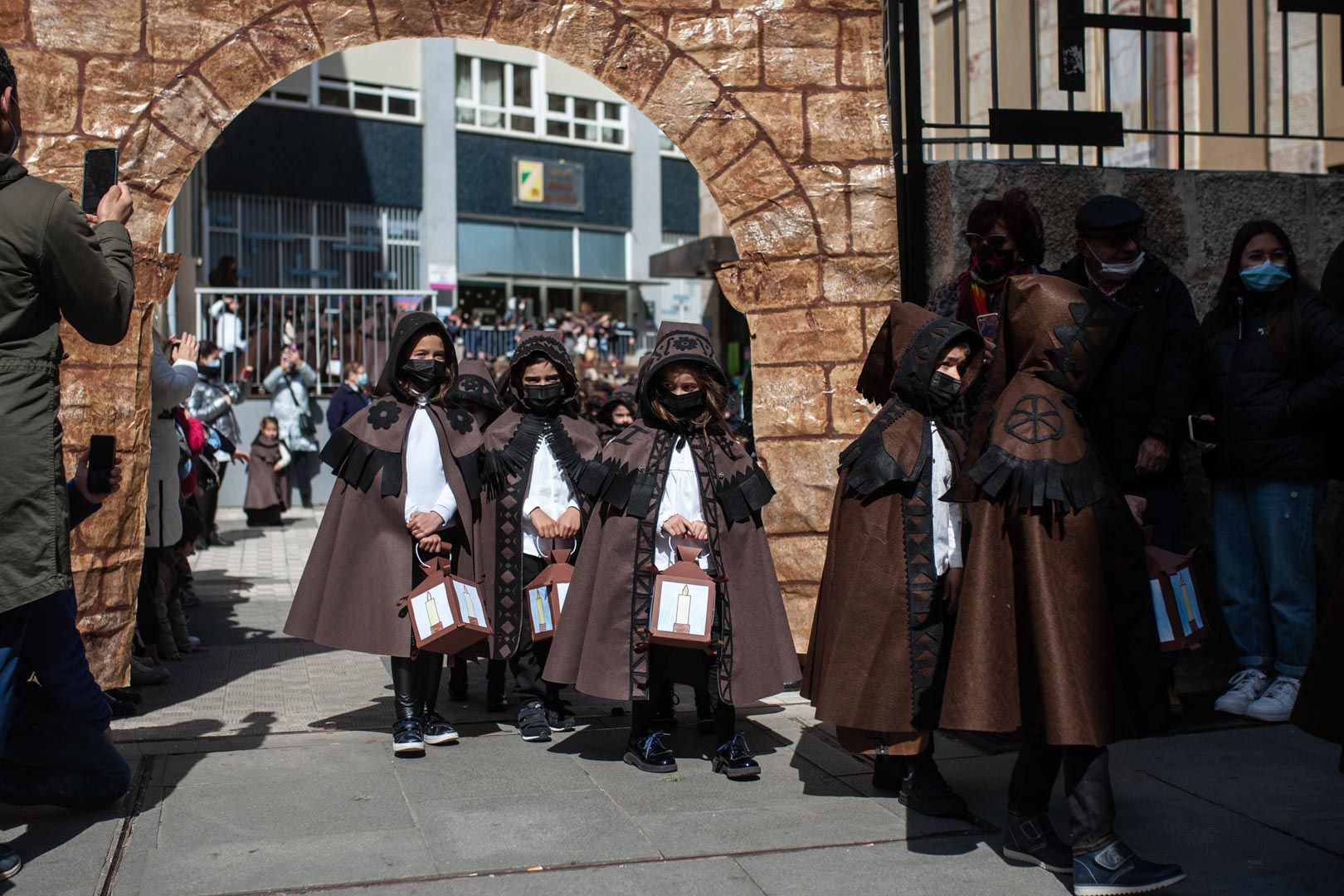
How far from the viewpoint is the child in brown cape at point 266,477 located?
1548 centimetres

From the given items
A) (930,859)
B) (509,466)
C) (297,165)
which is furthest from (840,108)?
(297,165)

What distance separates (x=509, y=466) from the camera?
6188 mm

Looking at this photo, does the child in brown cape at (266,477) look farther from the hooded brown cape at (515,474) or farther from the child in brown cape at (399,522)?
the child in brown cape at (399,522)

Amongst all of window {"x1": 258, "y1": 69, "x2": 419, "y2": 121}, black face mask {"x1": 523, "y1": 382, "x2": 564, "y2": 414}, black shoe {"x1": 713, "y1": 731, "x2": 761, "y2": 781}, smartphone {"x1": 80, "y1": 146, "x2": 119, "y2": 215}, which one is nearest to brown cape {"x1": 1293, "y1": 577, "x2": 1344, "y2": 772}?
black shoe {"x1": 713, "y1": 731, "x2": 761, "y2": 781}

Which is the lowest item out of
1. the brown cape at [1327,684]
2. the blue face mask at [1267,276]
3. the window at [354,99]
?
the brown cape at [1327,684]

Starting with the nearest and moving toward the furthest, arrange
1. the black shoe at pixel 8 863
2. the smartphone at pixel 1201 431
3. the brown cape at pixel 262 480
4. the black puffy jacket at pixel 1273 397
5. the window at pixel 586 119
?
the black shoe at pixel 8 863 < the black puffy jacket at pixel 1273 397 < the smartphone at pixel 1201 431 < the brown cape at pixel 262 480 < the window at pixel 586 119

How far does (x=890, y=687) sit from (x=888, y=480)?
27.2 inches

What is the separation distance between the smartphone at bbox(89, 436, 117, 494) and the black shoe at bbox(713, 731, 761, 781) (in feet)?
7.86

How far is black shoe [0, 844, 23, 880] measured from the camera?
13.3 ft

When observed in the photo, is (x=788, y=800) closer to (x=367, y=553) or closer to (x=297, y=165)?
(x=367, y=553)

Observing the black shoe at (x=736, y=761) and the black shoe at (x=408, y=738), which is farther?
the black shoe at (x=408, y=738)

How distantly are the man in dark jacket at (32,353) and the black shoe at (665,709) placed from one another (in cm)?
247

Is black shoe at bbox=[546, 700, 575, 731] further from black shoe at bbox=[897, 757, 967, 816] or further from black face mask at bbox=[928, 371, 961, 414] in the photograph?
black face mask at bbox=[928, 371, 961, 414]

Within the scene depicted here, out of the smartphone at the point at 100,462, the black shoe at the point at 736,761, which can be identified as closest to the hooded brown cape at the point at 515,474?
the black shoe at the point at 736,761
